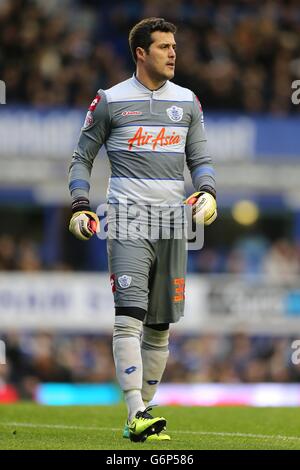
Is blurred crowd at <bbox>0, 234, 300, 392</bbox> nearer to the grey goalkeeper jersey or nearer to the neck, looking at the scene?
the grey goalkeeper jersey

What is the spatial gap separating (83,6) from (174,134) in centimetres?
1795

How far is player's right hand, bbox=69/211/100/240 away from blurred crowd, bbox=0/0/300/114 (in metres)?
14.8

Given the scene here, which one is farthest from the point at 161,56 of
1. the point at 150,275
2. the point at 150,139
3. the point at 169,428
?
the point at 169,428

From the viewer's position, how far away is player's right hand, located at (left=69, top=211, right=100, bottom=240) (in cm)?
784

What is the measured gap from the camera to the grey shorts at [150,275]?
7.85 m

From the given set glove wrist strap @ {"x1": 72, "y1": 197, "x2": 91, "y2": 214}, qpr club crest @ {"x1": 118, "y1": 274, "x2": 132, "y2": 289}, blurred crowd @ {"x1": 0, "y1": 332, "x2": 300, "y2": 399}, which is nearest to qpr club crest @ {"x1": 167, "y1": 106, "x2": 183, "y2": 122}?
glove wrist strap @ {"x1": 72, "y1": 197, "x2": 91, "y2": 214}

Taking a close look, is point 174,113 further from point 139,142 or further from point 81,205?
point 81,205

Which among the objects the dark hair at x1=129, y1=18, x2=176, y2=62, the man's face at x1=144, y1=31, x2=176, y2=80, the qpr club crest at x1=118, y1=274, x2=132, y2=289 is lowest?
the qpr club crest at x1=118, y1=274, x2=132, y2=289

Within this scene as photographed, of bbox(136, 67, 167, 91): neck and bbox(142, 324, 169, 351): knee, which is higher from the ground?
bbox(136, 67, 167, 91): neck

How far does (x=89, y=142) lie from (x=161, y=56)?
0.71 m

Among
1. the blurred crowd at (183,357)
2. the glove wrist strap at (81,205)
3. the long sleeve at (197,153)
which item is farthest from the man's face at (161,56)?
the blurred crowd at (183,357)

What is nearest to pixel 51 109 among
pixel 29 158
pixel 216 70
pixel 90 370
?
pixel 29 158

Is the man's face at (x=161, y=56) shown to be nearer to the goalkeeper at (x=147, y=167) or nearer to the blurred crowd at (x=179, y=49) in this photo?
the goalkeeper at (x=147, y=167)
